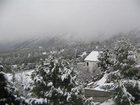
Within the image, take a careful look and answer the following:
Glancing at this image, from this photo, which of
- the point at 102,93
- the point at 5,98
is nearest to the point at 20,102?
the point at 5,98

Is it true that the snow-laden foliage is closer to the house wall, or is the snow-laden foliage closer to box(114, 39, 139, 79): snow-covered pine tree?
box(114, 39, 139, 79): snow-covered pine tree

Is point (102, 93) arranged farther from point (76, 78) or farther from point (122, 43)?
point (76, 78)

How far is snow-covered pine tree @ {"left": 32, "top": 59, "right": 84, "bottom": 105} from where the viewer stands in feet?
61.9

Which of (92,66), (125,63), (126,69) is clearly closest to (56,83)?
(125,63)

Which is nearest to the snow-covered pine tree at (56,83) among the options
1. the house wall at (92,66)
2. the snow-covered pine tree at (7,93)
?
the snow-covered pine tree at (7,93)

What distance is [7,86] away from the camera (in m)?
13.8

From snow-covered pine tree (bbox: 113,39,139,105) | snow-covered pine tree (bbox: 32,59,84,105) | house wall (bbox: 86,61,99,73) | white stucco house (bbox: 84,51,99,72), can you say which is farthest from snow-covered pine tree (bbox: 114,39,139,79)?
white stucco house (bbox: 84,51,99,72)

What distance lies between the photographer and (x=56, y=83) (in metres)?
19.1

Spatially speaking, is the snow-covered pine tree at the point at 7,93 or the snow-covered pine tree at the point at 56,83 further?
the snow-covered pine tree at the point at 56,83

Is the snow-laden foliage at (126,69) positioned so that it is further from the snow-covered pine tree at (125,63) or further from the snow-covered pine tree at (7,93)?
the snow-covered pine tree at (7,93)

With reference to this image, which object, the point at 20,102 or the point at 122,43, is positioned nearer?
the point at 20,102

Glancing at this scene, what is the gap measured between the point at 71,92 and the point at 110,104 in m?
11.7

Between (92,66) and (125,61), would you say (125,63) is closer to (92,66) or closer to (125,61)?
(125,61)

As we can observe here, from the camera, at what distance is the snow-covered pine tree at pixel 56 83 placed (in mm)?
18861
